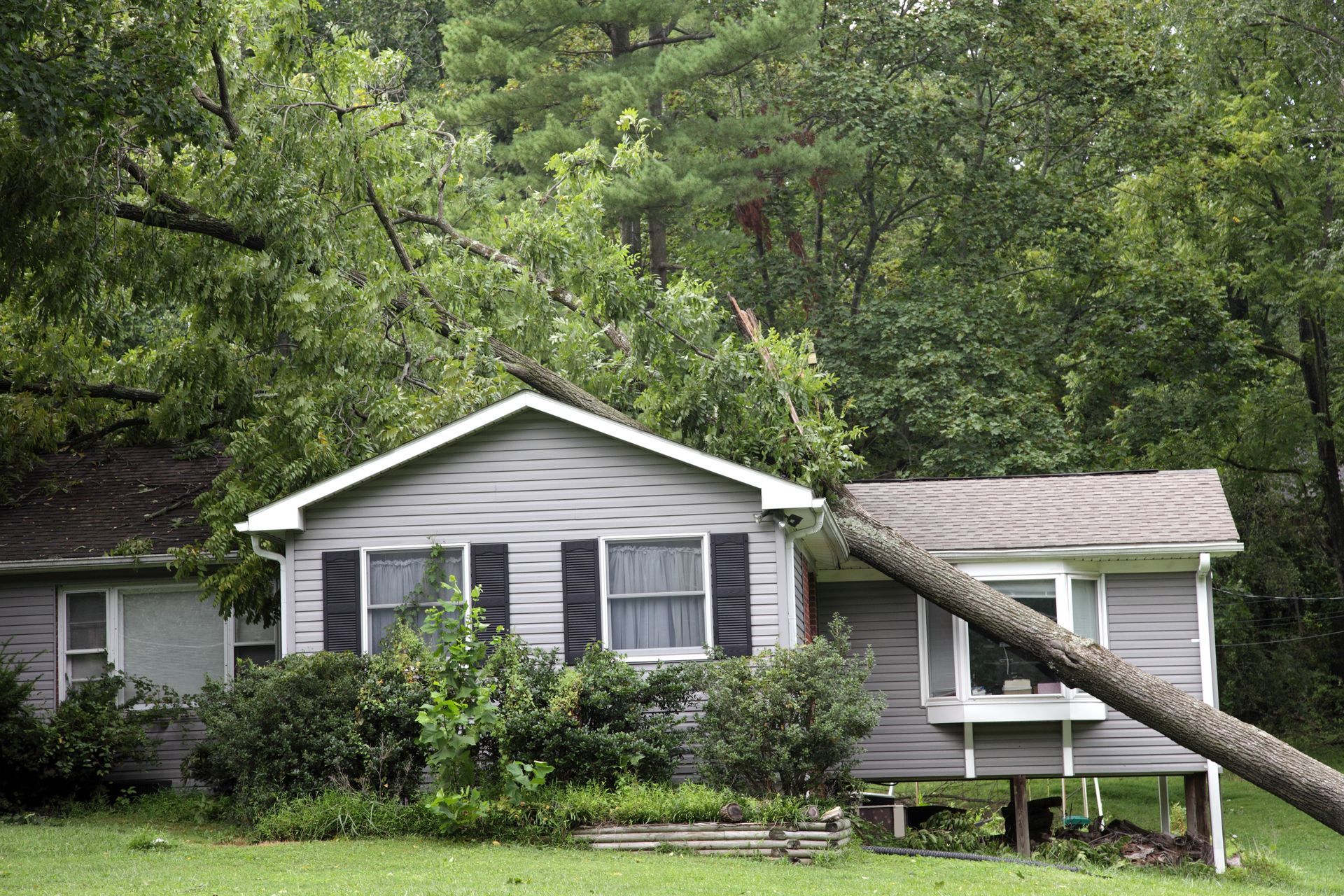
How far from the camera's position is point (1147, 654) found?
1549 cm

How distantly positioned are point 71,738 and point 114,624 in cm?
202

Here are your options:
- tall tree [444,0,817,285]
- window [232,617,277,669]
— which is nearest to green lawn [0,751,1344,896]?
window [232,617,277,669]

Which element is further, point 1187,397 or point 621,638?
point 1187,397

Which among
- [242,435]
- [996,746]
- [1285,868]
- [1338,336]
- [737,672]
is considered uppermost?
[1338,336]

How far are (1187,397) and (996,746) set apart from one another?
38.5ft

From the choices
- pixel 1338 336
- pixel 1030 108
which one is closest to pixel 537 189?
pixel 1030 108

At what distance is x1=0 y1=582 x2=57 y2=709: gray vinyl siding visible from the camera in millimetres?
15688

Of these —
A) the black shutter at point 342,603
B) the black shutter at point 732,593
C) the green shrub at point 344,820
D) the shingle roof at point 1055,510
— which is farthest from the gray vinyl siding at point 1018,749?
the black shutter at point 342,603

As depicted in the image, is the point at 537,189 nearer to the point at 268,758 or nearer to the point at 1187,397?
the point at 1187,397

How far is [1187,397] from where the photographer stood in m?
24.9

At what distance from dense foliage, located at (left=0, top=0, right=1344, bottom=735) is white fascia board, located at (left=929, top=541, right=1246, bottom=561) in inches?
73.9

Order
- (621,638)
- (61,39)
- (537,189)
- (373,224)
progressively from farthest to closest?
(537,189)
(373,224)
(621,638)
(61,39)

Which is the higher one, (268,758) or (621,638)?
(621,638)

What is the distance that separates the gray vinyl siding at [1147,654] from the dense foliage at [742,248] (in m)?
3.57
